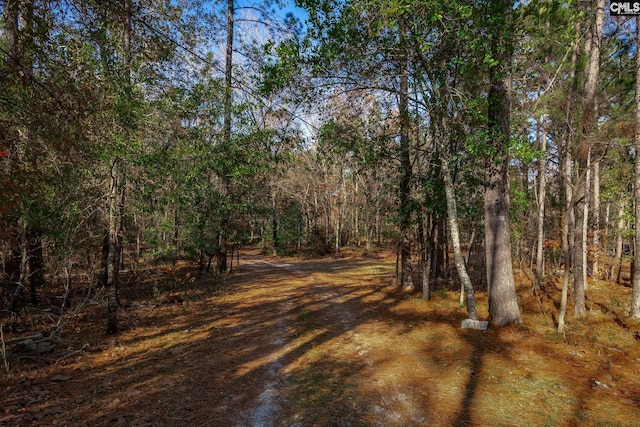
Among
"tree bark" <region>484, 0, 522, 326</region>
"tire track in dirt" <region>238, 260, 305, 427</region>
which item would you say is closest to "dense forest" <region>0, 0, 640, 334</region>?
"tree bark" <region>484, 0, 522, 326</region>

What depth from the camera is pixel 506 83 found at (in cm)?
841

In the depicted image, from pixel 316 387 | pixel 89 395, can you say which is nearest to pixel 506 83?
pixel 316 387

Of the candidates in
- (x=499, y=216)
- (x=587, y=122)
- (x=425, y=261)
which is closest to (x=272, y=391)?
(x=499, y=216)

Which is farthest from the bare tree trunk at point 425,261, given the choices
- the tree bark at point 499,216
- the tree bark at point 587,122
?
the tree bark at point 587,122

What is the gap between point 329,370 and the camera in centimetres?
605

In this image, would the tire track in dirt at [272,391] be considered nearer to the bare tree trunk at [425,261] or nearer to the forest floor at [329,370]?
the forest floor at [329,370]

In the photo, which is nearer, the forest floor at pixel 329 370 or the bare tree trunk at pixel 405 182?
the forest floor at pixel 329 370

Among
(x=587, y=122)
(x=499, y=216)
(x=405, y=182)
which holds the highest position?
(x=587, y=122)

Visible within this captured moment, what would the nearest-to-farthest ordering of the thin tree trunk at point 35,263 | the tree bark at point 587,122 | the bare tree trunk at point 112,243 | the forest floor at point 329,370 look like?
the forest floor at point 329,370, the tree bark at point 587,122, the bare tree trunk at point 112,243, the thin tree trunk at point 35,263

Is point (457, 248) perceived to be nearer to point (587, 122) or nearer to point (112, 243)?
point (587, 122)

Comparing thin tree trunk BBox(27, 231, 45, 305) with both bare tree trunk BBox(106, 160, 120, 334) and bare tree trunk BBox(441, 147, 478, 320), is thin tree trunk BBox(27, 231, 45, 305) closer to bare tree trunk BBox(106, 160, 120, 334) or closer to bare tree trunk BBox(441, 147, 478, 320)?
bare tree trunk BBox(106, 160, 120, 334)

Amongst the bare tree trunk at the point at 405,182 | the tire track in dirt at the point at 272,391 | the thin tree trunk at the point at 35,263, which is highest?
the bare tree trunk at the point at 405,182

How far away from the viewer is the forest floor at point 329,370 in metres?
4.63

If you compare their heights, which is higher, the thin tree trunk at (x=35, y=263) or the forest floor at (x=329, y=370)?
the thin tree trunk at (x=35, y=263)
